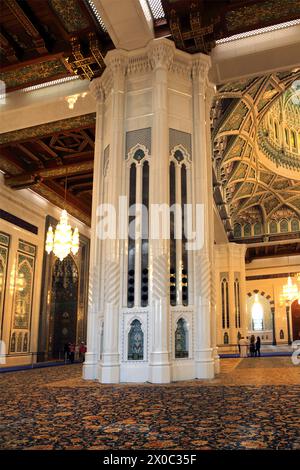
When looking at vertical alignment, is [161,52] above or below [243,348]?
above

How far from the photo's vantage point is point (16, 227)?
513 inches

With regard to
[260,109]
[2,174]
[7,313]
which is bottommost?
[7,313]

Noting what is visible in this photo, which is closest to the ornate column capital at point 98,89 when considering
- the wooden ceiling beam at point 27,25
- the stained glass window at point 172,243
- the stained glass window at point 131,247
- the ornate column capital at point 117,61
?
the ornate column capital at point 117,61

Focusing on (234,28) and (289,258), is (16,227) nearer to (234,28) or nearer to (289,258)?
(234,28)

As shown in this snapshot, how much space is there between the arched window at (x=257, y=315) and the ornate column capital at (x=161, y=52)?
62.9 ft

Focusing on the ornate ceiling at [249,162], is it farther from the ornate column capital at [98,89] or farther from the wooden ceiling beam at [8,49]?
the wooden ceiling beam at [8,49]

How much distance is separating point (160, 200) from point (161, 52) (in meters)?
2.55

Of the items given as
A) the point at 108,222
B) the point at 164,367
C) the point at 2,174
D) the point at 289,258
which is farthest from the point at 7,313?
the point at 289,258

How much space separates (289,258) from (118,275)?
18.8 m

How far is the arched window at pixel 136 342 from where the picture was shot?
243 inches

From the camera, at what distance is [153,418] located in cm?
329

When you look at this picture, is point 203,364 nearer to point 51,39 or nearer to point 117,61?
point 117,61

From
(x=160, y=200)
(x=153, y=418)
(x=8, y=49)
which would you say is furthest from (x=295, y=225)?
(x=153, y=418)

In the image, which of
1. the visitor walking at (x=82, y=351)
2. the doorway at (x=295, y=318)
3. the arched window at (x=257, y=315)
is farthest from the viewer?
the arched window at (x=257, y=315)
